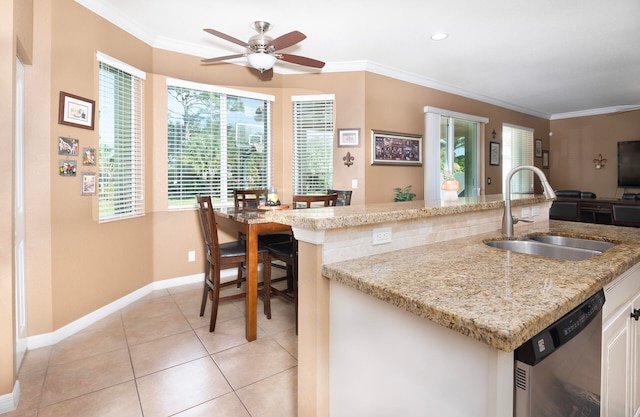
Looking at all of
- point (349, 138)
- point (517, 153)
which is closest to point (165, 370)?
point (349, 138)

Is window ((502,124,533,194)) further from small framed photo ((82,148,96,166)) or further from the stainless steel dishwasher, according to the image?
small framed photo ((82,148,96,166))

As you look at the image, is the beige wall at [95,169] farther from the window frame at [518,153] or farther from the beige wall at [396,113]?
the window frame at [518,153]

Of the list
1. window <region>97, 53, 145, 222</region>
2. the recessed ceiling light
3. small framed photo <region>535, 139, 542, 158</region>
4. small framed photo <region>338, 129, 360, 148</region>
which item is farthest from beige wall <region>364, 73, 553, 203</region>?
window <region>97, 53, 145, 222</region>

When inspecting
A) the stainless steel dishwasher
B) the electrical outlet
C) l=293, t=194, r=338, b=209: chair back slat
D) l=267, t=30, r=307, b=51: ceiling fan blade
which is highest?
l=267, t=30, r=307, b=51: ceiling fan blade

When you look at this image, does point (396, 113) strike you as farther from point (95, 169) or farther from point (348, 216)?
point (348, 216)

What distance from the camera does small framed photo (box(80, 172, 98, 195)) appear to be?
2676mm

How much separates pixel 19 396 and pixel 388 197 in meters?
4.03

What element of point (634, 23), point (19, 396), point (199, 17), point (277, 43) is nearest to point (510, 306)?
point (19, 396)

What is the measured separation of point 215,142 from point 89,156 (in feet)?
4.67

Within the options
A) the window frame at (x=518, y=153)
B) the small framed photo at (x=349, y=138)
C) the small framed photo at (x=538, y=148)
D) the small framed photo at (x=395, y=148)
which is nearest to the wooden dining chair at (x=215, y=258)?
the small framed photo at (x=349, y=138)

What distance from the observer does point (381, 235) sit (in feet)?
4.38

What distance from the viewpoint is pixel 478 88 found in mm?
5301

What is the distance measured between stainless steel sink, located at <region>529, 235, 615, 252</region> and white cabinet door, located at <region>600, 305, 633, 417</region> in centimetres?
46

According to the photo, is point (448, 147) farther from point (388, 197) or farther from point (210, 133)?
point (210, 133)
